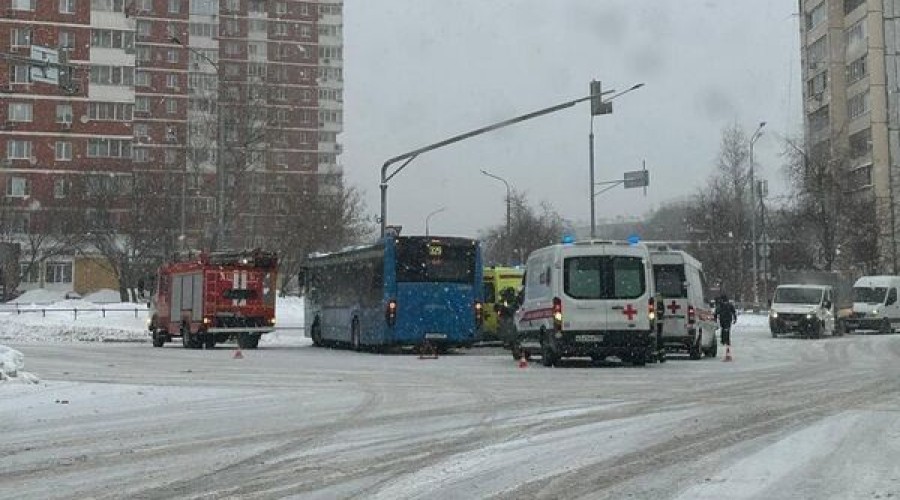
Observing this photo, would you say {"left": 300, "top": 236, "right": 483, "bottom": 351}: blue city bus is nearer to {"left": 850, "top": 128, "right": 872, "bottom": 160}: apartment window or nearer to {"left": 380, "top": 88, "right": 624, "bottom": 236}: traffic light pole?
{"left": 380, "top": 88, "right": 624, "bottom": 236}: traffic light pole

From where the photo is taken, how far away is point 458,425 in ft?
37.2

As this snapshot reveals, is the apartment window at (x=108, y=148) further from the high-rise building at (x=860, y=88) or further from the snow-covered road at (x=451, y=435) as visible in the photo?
the snow-covered road at (x=451, y=435)

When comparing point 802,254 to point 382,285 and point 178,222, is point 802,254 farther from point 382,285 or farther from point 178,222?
point 382,285

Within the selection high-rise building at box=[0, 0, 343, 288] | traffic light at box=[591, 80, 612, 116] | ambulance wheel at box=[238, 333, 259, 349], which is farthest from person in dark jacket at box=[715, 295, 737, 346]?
high-rise building at box=[0, 0, 343, 288]

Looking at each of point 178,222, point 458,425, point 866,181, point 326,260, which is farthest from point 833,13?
point 458,425

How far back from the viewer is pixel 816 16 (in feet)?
288

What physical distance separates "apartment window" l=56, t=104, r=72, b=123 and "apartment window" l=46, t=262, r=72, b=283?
11.1 metres

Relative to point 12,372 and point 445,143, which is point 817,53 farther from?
point 12,372

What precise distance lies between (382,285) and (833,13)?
68587 millimetres

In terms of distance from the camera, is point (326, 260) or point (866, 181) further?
point (866, 181)

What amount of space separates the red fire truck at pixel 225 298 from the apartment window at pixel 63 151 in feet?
174

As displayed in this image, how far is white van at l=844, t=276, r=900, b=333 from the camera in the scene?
1807 inches

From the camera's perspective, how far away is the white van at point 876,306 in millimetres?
45906

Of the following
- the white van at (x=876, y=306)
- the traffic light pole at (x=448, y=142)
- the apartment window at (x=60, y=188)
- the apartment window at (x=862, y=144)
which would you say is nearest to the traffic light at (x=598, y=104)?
the traffic light pole at (x=448, y=142)
